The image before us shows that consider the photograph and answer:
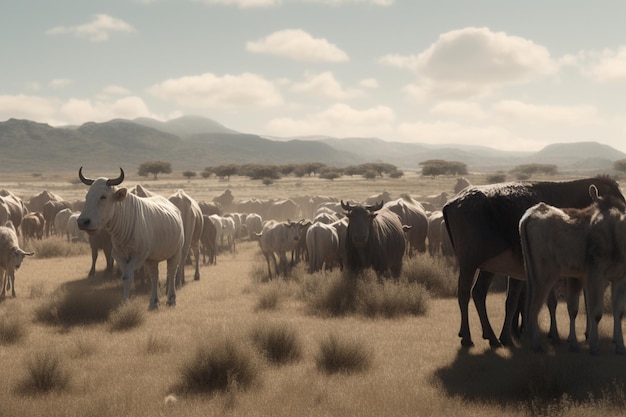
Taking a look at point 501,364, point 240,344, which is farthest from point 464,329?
point 240,344

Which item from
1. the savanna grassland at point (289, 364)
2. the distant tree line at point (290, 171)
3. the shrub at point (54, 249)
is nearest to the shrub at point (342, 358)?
the savanna grassland at point (289, 364)

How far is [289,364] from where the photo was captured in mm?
8156

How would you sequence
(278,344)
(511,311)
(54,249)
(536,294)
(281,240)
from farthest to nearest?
(54,249)
(281,240)
(511,311)
(278,344)
(536,294)

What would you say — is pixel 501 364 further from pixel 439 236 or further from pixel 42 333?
Result: pixel 439 236

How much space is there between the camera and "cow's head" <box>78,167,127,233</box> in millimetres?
10836

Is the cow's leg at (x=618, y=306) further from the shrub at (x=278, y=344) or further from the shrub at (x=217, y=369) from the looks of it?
the shrub at (x=217, y=369)

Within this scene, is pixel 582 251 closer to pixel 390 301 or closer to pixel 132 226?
pixel 390 301

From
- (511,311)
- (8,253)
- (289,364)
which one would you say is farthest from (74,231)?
(511,311)

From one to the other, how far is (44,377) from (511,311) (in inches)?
261

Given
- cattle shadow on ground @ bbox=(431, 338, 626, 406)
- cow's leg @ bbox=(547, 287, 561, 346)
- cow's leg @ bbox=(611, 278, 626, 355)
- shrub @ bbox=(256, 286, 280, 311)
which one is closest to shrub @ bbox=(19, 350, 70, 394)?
cattle shadow on ground @ bbox=(431, 338, 626, 406)

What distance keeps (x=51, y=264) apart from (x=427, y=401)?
17.1 meters

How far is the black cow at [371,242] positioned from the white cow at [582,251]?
5297 millimetres

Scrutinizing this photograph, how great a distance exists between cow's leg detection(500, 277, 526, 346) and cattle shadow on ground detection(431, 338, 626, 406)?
A: 0.67 m

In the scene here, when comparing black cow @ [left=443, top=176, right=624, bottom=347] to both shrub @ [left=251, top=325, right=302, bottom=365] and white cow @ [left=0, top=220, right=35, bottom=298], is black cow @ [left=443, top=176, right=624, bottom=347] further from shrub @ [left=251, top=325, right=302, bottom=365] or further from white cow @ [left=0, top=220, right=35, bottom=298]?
white cow @ [left=0, top=220, right=35, bottom=298]
